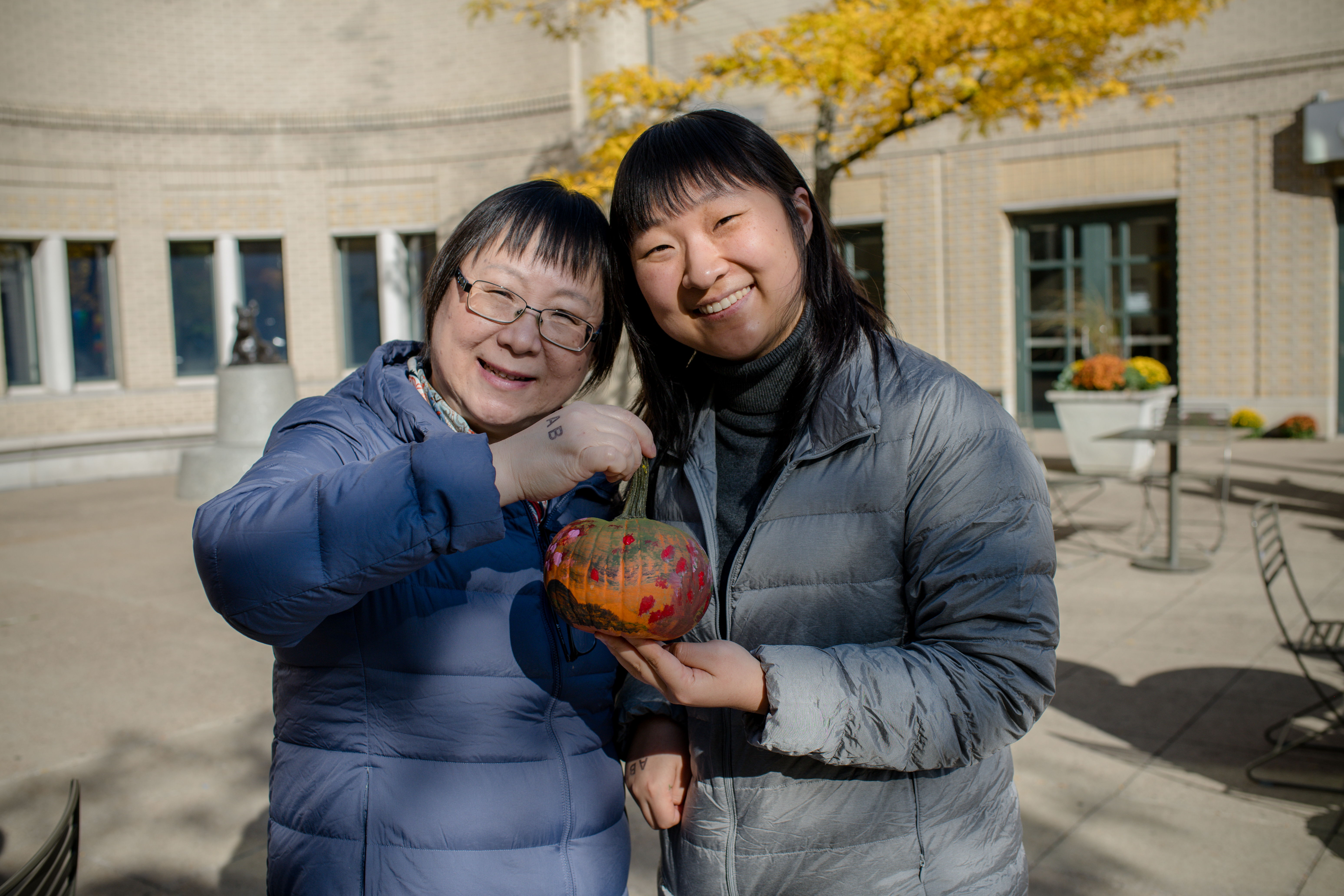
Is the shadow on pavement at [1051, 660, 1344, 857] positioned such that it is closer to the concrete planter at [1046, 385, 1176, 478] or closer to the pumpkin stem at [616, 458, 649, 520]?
the pumpkin stem at [616, 458, 649, 520]

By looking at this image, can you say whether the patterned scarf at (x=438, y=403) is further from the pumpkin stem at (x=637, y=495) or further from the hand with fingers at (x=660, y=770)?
the hand with fingers at (x=660, y=770)

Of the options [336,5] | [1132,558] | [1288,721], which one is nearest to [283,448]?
[1288,721]

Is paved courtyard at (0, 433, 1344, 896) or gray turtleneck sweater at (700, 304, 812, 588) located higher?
gray turtleneck sweater at (700, 304, 812, 588)

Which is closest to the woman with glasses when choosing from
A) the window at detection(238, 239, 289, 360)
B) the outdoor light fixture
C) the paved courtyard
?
the paved courtyard

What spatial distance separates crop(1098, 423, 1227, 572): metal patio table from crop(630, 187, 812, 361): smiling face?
6307mm

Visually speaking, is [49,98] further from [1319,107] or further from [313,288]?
[1319,107]

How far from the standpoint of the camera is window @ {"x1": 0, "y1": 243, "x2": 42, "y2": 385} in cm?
1498

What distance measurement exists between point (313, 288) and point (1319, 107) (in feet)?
49.7

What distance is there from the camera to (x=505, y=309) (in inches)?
67.5

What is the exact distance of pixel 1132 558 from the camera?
299 inches

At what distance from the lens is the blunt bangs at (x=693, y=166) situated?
61.6 inches

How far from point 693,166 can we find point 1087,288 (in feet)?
49.5

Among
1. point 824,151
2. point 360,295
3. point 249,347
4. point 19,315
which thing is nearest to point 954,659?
point 824,151

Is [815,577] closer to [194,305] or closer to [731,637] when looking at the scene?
[731,637]
